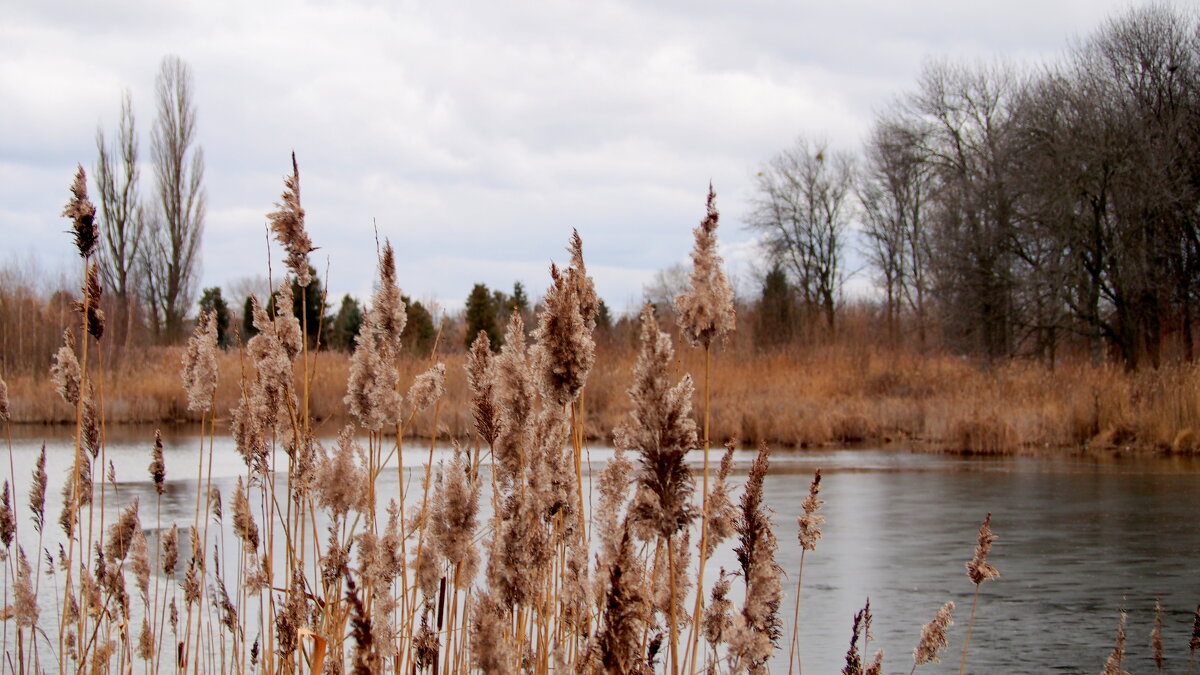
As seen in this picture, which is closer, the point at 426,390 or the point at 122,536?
the point at 426,390

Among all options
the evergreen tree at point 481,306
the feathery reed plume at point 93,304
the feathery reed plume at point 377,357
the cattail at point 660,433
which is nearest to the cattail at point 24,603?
the feathery reed plume at point 93,304

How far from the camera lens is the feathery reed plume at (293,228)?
8.39 ft

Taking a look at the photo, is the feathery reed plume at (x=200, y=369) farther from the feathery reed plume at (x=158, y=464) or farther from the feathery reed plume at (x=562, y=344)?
the feathery reed plume at (x=562, y=344)

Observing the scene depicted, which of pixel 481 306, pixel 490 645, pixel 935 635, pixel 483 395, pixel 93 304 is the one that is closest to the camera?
pixel 490 645

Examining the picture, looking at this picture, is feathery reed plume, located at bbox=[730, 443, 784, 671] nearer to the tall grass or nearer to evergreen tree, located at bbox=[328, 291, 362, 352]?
the tall grass

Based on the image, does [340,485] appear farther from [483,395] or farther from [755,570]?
[755,570]

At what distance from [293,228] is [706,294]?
103 centimetres

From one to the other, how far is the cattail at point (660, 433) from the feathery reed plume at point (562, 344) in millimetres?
294

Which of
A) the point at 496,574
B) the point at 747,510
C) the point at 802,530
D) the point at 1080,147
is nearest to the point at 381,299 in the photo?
the point at 496,574

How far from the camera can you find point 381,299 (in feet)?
8.54

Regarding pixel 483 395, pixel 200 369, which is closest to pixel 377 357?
pixel 483 395

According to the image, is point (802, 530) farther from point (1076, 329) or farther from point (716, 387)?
point (1076, 329)

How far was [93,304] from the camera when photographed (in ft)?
9.20

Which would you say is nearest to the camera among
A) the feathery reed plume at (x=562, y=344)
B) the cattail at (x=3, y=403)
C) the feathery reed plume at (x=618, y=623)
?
the feathery reed plume at (x=618, y=623)
